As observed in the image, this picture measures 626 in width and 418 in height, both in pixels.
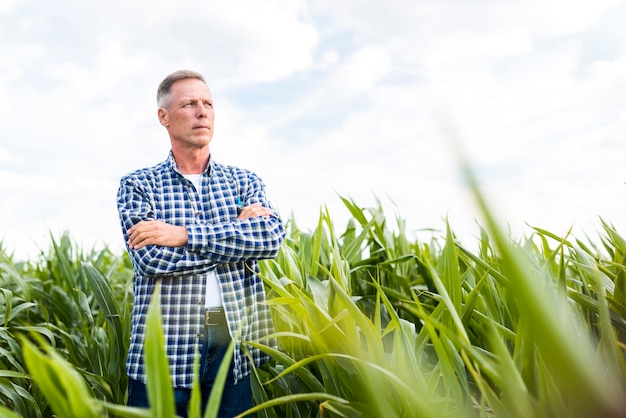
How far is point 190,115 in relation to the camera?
172 centimetres

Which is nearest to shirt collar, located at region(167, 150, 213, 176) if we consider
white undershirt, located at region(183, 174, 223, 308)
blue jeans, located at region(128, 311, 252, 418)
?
white undershirt, located at region(183, 174, 223, 308)

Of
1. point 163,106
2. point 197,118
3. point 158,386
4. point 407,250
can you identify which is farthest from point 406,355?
point 407,250

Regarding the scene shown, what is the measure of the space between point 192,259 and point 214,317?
A: 0.17 metres

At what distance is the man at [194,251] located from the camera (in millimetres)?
1538

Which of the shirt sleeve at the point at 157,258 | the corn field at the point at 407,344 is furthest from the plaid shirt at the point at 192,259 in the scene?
the corn field at the point at 407,344

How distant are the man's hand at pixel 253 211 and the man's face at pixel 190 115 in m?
0.24

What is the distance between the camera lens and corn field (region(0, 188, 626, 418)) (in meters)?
0.66

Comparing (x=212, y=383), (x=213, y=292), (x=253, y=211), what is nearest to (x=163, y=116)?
(x=253, y=211)

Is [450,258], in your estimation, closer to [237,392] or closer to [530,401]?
[530,401]

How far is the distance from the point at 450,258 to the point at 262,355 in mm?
610

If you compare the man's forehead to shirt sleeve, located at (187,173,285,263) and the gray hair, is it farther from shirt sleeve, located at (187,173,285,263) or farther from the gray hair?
shirt sleeve, located at (187,173,285,263)

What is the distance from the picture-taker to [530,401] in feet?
2.56

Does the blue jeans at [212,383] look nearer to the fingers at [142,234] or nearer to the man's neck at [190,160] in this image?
the fingers at [142,234]

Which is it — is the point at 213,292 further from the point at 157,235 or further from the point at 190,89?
the point at 190,89
